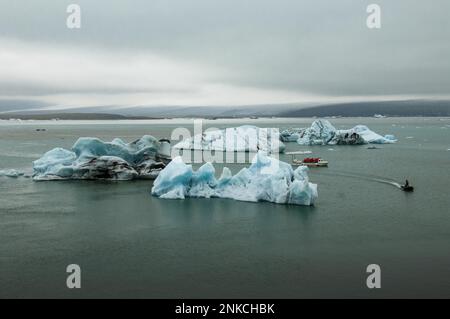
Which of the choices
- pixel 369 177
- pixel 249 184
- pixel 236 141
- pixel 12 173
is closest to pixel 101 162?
pixel 12 173

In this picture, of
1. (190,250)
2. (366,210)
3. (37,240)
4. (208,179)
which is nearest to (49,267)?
(37,240)

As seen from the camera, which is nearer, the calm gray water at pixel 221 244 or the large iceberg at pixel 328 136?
the calm gray water at pixel 221 244

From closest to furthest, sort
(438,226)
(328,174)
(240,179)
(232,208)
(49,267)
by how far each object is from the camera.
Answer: (49,267), (438,226), (232,208), (240,179), (328,174)

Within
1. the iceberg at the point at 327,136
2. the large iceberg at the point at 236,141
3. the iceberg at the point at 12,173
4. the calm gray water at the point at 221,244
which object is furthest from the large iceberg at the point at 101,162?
the iceberg at the point at 327,136

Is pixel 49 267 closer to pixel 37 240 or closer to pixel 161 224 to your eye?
pixel 37 240

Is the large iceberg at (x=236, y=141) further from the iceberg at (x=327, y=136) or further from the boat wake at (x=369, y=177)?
the boat wake at (x=369, y=177)

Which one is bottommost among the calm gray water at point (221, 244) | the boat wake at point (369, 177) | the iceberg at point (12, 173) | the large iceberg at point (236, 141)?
the calm gray water at point (221, 244)
